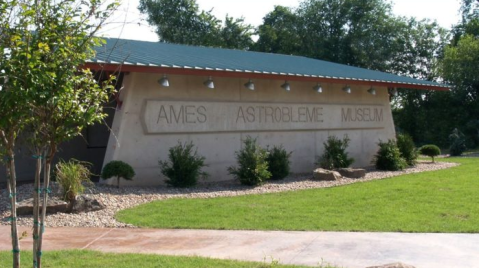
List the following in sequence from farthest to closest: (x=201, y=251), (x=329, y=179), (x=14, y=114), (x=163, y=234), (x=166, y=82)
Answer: (x=329, y=179)
(x=166, y=82)
(x=163, y=234)
(x=201, y=251)
(x=14, y=114)

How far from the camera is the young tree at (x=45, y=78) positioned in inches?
184

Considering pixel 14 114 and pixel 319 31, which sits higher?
pixel 319 31

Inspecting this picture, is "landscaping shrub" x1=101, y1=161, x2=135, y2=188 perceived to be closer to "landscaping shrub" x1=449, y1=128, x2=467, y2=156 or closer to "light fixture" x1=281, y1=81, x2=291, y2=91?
"light fixture" x1=281, y1=81, x2=291, y2=91

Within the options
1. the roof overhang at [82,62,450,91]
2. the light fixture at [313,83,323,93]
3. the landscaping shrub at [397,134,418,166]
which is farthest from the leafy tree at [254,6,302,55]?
the light fixture at [313,83,323,93]

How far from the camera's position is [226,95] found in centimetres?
1662

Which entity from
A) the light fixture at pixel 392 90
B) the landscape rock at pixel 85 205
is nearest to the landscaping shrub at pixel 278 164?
the landscape rock at pixel 85 205

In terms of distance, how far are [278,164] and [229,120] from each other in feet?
6.15

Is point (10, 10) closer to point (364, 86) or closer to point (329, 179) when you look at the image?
point (329, 179)

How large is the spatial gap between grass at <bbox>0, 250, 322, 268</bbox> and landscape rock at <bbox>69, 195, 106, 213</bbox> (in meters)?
3.34

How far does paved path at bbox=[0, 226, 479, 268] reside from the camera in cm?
728

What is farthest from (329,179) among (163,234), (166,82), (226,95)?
(163,234)

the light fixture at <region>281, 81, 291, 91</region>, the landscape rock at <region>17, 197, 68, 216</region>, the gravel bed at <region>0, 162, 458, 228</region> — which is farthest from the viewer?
the light fixture at <region>281, 81, 291, 91</region>

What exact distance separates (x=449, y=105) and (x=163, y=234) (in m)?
33.3

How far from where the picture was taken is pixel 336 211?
10.7m
